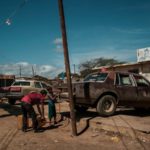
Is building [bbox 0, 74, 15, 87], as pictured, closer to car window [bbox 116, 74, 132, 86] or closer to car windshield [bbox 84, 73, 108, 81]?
car windshield [bbox 84, 73, 108, 81]

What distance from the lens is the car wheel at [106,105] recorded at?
37.7 feet

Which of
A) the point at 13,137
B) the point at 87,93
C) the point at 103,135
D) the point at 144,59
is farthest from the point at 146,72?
the point at 13,137

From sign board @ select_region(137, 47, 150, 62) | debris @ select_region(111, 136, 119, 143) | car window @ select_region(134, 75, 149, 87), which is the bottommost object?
debris @ select_region(111, 136, 119, 143)

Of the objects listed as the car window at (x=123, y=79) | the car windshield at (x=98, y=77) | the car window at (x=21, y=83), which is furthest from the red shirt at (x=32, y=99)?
the car window at (x=21, y=83)

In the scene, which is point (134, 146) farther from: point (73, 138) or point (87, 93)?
point (87, 93)

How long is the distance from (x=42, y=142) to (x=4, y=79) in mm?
22756

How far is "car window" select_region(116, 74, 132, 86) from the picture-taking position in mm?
12234

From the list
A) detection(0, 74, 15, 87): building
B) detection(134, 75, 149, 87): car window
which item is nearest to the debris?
detection(134, 75, 149, 87): car window

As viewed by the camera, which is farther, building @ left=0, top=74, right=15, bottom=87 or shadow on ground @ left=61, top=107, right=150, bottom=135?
building @ left=0, top=74, right=15, bottom=87

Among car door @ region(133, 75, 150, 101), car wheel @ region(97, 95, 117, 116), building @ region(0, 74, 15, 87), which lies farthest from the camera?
building @ region(0, 74, 15, 87)

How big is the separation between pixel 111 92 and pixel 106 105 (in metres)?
0.59

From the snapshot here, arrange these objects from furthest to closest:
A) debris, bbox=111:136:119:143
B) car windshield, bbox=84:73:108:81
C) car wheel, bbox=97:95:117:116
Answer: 1. car windshield, bbox=84:73:108:81
2. car wheel, bbox=97:95:117:116
3. debris, bbox=111:136:119:143

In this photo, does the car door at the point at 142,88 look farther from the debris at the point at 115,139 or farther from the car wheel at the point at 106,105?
the debris at the point at 115,139

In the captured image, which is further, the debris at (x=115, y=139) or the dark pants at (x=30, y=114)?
the dark pants at (x=30, y=114)
